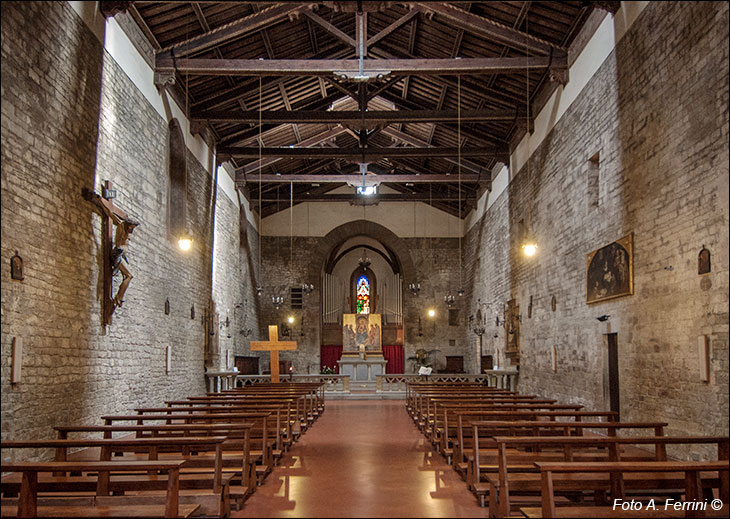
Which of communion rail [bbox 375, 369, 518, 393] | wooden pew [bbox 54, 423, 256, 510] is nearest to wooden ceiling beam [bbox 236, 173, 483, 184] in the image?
communion rail [bbox 375, 369, 518, 393]

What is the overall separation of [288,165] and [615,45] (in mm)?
13999

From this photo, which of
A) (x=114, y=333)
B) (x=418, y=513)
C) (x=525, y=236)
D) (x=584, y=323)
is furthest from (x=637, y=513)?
(x=525, y=236)

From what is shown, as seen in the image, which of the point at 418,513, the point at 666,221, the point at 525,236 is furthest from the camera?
the point at 525,236

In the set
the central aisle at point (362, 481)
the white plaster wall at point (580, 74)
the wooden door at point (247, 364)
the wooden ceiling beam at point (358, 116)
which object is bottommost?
the central aisle at point (362, 481)

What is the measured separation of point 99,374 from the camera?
9406 mm

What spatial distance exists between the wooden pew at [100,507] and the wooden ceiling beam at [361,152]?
13.7 metres

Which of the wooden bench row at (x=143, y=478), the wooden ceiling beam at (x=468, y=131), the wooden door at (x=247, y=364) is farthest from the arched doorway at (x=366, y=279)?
the wooden bench row at (x=143, y=478)

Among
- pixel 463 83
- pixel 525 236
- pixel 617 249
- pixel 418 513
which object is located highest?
pixel 463 83

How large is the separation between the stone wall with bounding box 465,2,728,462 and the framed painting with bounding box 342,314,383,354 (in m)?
8.91

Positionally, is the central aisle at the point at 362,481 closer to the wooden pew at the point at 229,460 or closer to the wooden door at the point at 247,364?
the wooden pew at the point at 229,460

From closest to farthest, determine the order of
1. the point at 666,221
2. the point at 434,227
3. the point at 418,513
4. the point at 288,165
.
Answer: the point at 418,513, the point at 666,221, the point at 288,165, the point at 434,227

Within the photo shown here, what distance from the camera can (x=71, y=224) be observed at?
8.53m

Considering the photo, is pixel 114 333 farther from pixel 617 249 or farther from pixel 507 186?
pixel 507 186

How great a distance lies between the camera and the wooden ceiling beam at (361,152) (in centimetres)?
1762
